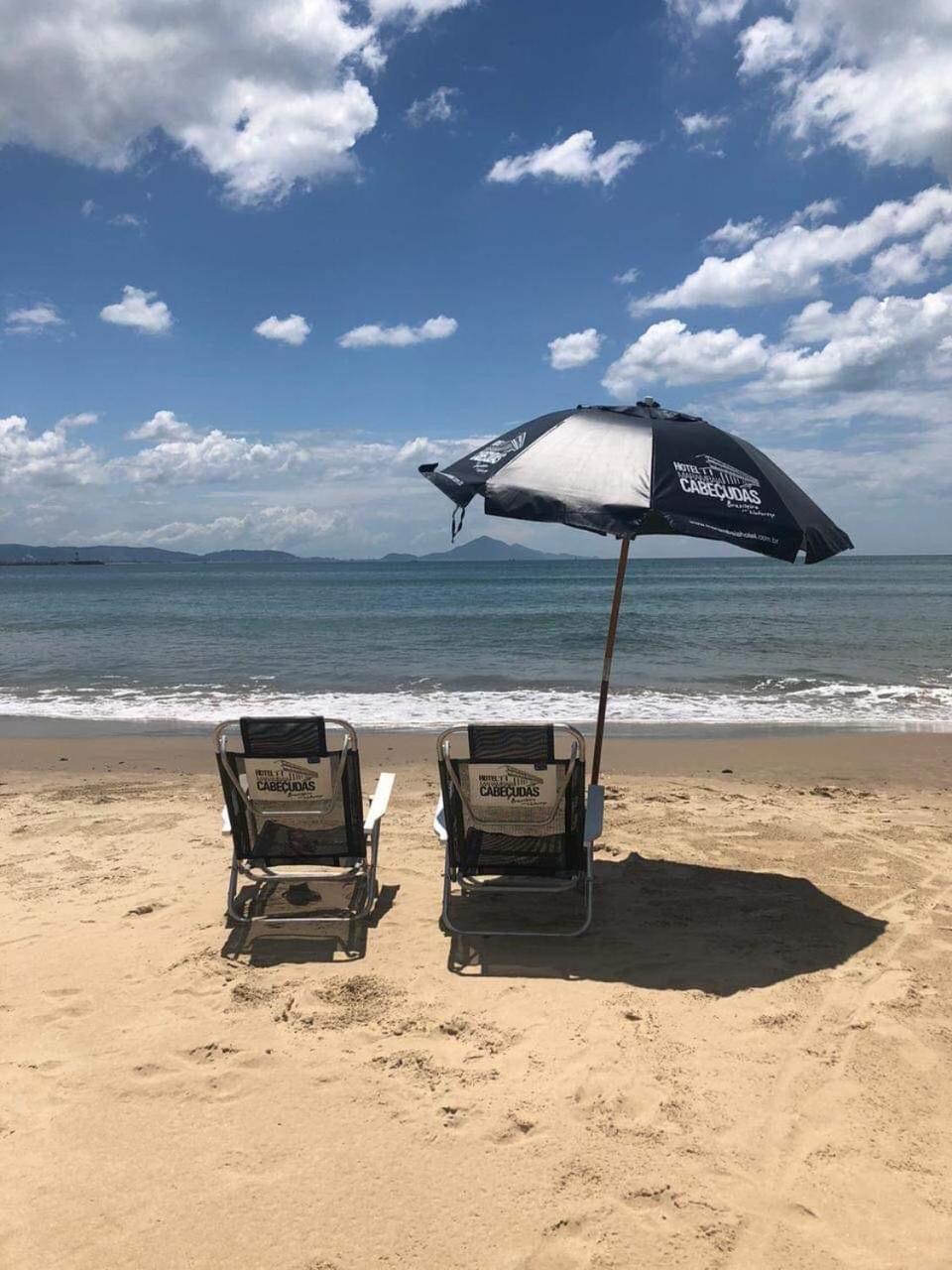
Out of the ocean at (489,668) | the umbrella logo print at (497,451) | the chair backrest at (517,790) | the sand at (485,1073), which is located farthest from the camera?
the ocean at (489,668)

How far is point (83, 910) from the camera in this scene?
4.48 m

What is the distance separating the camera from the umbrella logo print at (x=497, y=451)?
14.2 feet

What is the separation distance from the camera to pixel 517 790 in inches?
162

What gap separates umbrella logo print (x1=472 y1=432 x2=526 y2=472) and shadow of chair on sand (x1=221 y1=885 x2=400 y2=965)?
241 cm

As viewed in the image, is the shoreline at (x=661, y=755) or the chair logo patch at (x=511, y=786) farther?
the shoreline at (x=661, y=755)

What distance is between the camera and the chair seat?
427 cm

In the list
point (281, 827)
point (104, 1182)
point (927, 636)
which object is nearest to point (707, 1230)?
point (104, 1182)

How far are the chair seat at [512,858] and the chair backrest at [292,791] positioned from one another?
23.3 inches

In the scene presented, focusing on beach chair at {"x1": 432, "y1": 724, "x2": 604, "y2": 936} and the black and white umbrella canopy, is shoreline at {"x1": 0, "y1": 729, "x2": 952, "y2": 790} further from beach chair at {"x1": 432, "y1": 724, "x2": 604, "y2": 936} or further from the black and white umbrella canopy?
the black and white umbrella canopy

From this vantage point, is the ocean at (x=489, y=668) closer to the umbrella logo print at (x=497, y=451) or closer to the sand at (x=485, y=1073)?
the sand at (x=485, y=1073)

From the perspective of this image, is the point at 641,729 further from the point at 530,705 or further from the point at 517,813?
the point at 517,813

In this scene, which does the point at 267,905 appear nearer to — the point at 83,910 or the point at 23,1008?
the point at 83,910

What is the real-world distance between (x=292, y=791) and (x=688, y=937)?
6.96ft

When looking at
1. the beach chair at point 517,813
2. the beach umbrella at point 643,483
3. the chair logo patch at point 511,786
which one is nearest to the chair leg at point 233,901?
the beach chair at point 517,813
